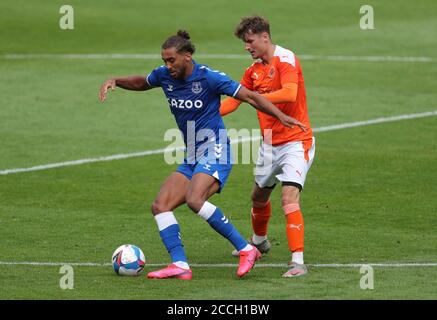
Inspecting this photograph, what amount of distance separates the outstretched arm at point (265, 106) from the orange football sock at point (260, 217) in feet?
5.58

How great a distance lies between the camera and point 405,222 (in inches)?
569

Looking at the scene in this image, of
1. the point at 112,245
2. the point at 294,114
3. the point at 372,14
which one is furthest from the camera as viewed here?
the point at 372,14

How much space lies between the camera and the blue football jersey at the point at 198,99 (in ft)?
38.7

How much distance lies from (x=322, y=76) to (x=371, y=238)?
12662mm

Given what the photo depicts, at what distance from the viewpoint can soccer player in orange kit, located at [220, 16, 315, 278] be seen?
39.0 feet

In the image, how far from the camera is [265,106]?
11461mm

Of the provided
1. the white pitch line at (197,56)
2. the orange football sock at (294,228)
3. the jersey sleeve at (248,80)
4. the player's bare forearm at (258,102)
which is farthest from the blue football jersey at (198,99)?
the white pitch line at (197,56)

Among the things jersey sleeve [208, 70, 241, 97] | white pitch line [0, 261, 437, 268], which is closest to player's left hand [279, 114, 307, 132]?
jersey sleeve [208, 70, 241, 97]

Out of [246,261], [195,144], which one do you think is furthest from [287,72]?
[246,261]

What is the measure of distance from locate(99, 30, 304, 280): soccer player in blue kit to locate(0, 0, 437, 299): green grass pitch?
0.39m

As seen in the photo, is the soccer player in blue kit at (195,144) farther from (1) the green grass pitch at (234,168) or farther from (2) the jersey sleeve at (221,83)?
(1) the green grass pitch at (234,168)

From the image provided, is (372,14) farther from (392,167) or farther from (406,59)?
(392,167)

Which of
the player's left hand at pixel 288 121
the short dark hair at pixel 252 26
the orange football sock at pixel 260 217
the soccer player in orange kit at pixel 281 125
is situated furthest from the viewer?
the orange football sock at pixel 260 217
